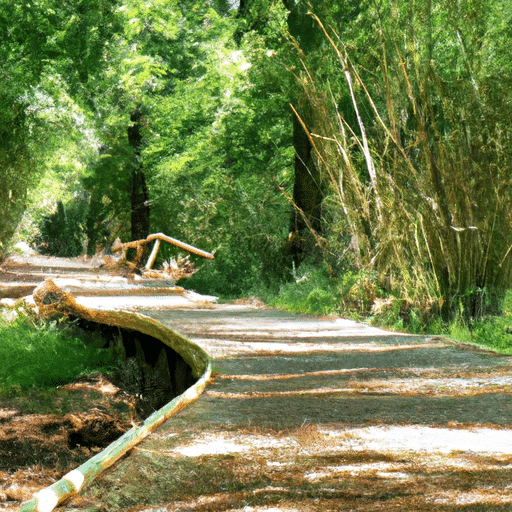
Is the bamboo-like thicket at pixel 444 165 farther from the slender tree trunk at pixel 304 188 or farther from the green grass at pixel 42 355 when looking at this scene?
the slender tree trunk at pixel 304 188

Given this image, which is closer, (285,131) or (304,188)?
(304,188)

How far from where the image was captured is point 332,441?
2.71 m

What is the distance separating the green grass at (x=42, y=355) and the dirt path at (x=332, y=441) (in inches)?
111

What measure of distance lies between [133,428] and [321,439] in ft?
2.57

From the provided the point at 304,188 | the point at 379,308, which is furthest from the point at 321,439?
the point at 304,188

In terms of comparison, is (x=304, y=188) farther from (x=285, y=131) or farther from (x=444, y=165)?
(x=444, y=165)

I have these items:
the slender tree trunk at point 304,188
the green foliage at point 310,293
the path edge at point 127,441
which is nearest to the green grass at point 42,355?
the path edge at point 127,441

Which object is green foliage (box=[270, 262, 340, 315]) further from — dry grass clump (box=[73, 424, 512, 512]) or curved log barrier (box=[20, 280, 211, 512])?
dry grass clump (box=[73, 424, 512, 512])

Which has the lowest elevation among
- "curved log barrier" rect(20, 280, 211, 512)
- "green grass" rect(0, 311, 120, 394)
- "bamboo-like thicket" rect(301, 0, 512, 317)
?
"green grass" rect(0, 311, 120, 394)

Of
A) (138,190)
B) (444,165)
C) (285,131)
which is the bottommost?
(444,165)

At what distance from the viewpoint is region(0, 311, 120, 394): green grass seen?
6711 mm

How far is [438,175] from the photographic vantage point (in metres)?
6.05

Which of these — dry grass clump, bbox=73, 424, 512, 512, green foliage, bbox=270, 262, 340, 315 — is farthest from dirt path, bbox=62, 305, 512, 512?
green foliage, bbox=270, 262, 340, 315

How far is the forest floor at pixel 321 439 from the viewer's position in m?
2.08
